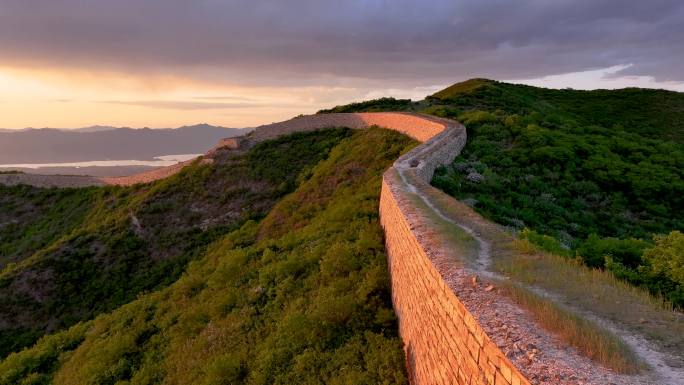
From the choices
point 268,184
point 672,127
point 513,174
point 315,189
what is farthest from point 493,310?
point 672,127

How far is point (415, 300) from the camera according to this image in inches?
283

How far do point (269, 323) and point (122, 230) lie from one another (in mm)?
24571

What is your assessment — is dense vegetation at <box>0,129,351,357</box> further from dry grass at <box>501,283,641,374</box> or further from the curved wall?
dry grass at <box>501,283,641,374</box>

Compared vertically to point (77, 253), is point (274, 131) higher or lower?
higher

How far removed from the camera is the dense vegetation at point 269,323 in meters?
9.29

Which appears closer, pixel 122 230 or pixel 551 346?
pixel 551 346

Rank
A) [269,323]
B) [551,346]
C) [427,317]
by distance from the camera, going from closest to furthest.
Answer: [551,346] → [427,317] → [269,323]

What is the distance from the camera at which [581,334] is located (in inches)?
168

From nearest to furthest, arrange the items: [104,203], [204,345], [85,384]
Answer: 1. [204,345]
2. [85,384]
3. [104,203]

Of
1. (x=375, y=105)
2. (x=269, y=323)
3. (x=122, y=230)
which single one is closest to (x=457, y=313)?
(x=269, y=323)

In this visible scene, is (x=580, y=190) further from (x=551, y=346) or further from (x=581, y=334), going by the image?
(x=551, y=346)

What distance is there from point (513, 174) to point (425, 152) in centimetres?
413

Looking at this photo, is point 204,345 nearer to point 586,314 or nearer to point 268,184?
point 586,314

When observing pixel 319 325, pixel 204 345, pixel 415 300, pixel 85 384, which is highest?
pixel 415 300
